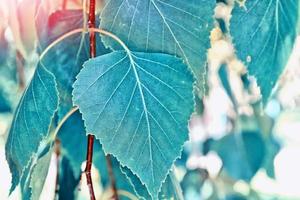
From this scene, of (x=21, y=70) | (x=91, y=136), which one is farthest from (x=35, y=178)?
(x=21, y=70)

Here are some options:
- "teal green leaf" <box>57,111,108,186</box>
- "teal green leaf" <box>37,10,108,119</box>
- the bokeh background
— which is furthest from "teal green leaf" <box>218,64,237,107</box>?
"teal green leaf" <box>37,10,108,119</box>

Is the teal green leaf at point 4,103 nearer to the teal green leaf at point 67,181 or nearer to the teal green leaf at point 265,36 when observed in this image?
the teal green leaf at point 67,181

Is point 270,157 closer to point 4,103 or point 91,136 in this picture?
point 4,103

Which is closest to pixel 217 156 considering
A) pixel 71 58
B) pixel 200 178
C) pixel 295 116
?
pixel 200 178

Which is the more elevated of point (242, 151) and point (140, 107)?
point (242, 151)

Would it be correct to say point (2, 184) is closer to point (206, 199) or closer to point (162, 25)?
point (206, 199)

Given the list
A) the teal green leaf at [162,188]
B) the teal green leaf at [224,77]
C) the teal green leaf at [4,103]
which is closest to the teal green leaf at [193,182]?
the teal green leaf at [224,77]

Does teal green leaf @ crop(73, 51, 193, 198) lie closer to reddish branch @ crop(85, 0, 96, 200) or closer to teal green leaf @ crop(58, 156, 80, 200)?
reddish branch @ crop(85, 0, 96, 200)
